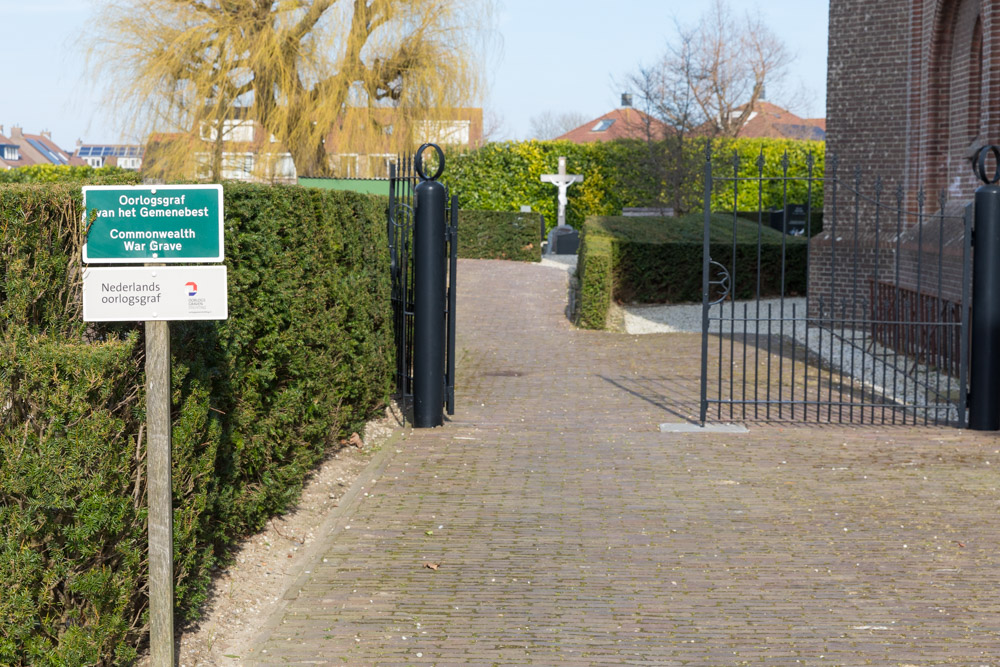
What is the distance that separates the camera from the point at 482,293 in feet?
68.1

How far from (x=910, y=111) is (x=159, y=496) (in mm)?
14150

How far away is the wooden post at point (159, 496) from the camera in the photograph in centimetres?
412

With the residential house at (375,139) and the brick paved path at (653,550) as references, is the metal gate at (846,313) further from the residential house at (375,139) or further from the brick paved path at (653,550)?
the residential house at (375,139)

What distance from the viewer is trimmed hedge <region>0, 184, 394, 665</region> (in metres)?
3.84

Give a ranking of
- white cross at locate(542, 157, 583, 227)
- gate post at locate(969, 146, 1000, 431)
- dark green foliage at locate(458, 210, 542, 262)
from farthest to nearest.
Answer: white cross at locate(542, 157, 583, 227) → dark green foliage at locate(458, 210, 542, 262) → gate post at locate(969, 146, 1000, 431)

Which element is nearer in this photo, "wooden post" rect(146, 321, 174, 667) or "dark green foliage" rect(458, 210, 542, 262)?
"wooden post" rect(146, 321, 174, 667)

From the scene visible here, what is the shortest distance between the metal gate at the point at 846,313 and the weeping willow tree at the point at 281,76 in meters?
6.65

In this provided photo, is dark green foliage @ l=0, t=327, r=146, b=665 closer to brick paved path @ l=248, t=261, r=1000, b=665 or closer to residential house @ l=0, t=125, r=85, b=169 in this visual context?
brick paved path @ l=248, t=261, r=1000, b=665

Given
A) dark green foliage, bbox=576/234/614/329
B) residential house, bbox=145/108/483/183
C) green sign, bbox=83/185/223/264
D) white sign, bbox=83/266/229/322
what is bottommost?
dark green foliage, bbox=576/234/614/329

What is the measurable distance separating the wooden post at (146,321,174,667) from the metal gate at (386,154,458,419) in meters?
5.53

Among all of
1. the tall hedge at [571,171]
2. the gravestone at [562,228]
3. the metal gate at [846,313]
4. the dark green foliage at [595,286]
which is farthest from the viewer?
the tall hedge at [571,171]

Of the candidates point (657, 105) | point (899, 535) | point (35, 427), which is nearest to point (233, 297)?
point (35, 427)

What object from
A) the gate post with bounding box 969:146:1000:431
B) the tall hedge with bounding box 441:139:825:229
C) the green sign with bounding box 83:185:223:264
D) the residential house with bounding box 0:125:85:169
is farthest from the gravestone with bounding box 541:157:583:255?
the residential house with bounding box 0:125:85:169

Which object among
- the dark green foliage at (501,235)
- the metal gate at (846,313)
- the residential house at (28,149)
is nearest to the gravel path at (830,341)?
the metal gate at (846,313)
